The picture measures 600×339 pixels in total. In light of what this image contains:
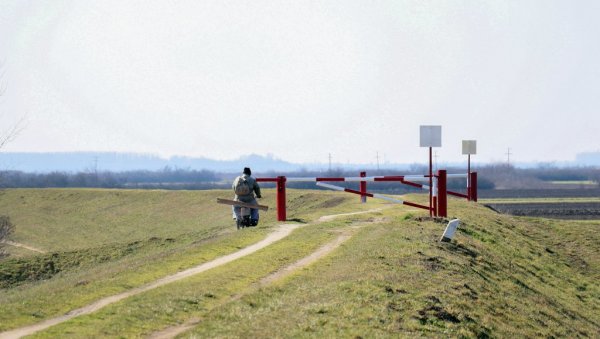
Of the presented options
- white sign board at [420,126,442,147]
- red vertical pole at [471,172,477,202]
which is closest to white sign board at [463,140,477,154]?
red vertical pole at [471,172,477,202]

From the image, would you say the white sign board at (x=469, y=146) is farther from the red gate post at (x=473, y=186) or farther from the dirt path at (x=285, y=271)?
the dirt path at (x=285, y=271)

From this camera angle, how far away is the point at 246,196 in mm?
29453

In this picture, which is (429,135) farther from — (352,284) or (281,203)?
(352,284)

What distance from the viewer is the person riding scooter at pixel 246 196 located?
95.6ft

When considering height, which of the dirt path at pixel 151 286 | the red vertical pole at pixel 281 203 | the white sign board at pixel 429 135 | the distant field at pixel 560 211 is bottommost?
the distant field at pixel 560 211

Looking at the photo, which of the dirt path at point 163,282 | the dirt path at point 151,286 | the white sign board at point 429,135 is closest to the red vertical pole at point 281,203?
the dirt path at point 163,282

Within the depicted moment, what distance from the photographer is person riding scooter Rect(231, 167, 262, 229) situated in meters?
29.1

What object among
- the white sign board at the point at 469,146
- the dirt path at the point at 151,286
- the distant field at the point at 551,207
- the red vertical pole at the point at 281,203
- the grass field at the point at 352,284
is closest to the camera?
the dirt path at the point at 151,286

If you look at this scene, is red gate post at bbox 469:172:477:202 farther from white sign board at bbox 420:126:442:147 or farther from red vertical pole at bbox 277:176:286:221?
red vertical pole at bbox 277:176:286:221

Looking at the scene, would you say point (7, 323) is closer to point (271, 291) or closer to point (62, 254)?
point (271, 291)

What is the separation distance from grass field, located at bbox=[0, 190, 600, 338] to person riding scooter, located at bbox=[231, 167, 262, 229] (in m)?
2.06

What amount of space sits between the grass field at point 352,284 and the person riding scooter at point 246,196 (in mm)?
2056

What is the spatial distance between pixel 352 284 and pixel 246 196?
13.3 meters

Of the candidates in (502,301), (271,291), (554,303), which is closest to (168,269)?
(271,291)
